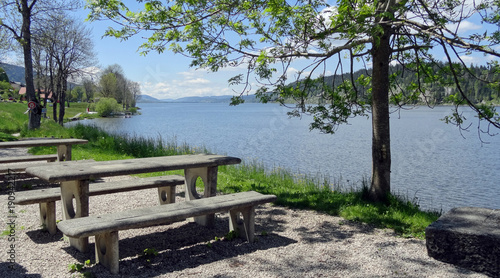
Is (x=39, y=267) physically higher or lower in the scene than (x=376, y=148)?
lower

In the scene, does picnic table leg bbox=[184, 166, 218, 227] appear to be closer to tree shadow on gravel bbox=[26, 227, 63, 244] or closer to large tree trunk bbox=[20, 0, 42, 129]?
tree shadow on gravel bbox=[26, 227, 63, 244]

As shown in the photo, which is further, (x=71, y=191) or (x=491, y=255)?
(x=71, y=191)

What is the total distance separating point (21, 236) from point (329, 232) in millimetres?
3814

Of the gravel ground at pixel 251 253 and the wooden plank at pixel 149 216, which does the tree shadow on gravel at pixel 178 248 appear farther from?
the wooden plank at pixel 149 216

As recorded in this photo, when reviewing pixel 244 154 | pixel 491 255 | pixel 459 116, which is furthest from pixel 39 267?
pixel 244 154

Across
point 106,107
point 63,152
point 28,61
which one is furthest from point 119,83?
point 63,152

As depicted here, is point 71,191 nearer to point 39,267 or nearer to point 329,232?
point 39,267

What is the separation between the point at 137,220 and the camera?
4035mm

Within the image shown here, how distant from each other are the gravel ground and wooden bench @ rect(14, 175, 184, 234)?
225 mm

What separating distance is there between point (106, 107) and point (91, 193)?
6465 cm

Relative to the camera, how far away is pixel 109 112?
225 feet

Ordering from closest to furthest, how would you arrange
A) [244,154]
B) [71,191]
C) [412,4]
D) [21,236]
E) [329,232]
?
[71,191], [21,236], [329,232], [412,4], [244,154]

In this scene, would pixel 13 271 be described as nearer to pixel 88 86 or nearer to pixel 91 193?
pixel 91 193

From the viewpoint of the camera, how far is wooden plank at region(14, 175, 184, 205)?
4.96 meters
